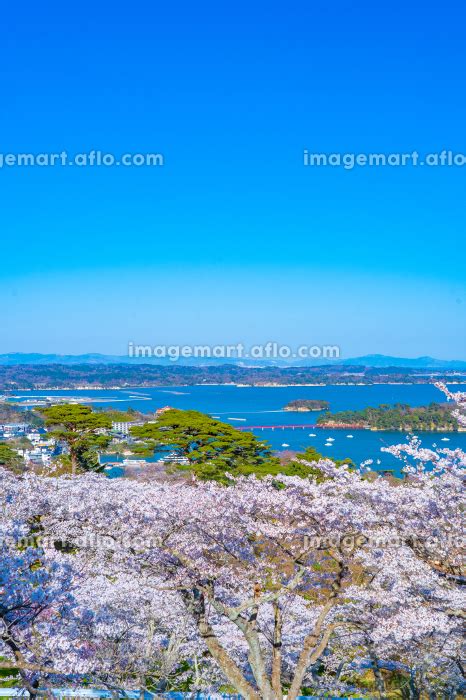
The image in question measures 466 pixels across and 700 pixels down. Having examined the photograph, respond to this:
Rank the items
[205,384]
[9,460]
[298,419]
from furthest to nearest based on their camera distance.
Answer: [205,384] → [298,419] → [9,460]

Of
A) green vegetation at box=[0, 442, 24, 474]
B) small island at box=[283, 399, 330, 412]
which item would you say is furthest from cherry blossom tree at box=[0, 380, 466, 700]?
small island at box=[283, 399, 330, 412]

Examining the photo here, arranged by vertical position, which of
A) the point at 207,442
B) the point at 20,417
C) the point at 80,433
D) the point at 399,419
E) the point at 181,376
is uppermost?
the point at 80,433

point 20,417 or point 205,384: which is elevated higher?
point 20,417

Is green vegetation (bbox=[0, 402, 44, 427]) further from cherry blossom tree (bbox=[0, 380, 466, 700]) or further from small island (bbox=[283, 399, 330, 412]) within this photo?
cherry blossom tree (bbox=[0, 380, 466, 700])

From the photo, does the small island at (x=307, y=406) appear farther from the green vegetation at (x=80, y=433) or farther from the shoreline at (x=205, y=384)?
the green vegetation at (x=80, y=433)

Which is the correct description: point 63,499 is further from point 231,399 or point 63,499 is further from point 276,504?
point 231,399

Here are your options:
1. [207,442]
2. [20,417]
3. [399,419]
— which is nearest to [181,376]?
[20,417]

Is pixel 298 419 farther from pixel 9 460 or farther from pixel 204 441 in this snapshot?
pixel 204 441

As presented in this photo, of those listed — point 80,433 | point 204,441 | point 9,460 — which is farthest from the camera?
point 9,460

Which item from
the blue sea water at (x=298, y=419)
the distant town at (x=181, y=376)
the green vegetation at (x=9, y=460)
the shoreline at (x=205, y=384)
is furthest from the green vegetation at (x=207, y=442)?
the distant town at (x=181, y=376)
